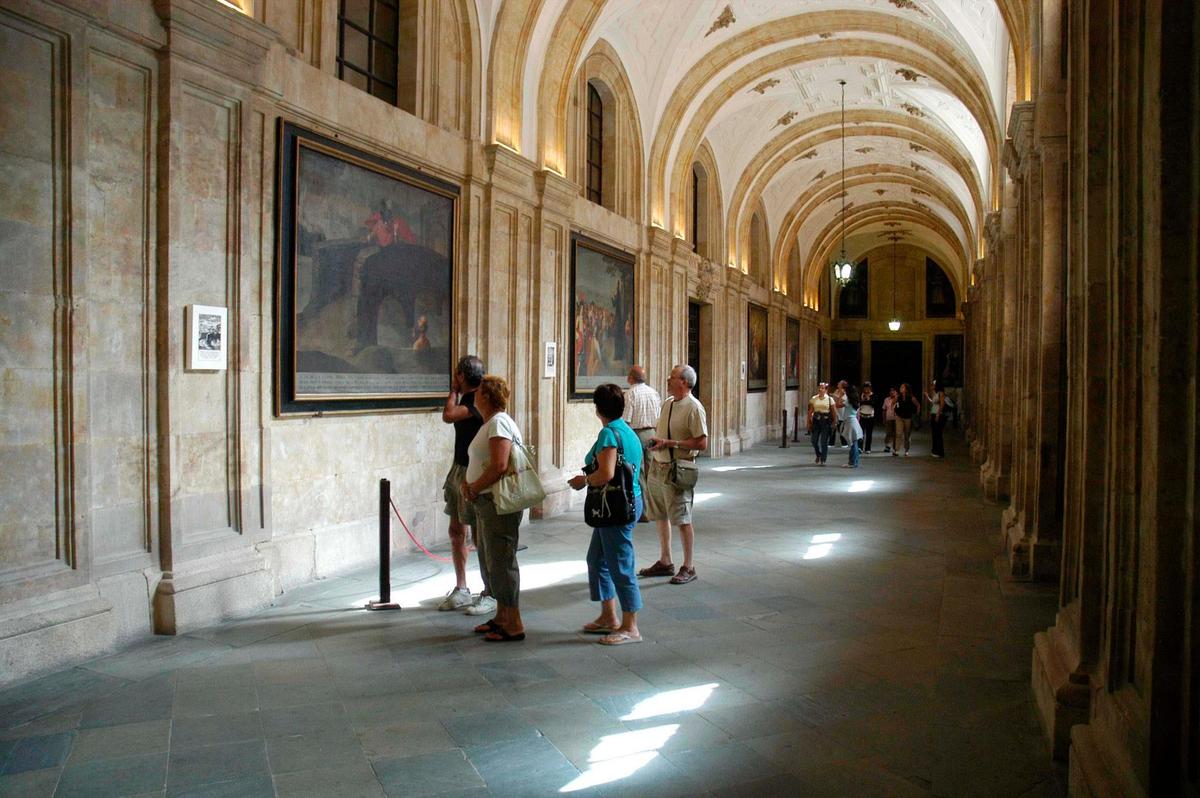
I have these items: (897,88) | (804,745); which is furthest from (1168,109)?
(897,88)

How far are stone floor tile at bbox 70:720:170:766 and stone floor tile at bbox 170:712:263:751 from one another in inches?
2.0

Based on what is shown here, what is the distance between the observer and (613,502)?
16.2ft

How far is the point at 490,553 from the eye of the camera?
5.08m

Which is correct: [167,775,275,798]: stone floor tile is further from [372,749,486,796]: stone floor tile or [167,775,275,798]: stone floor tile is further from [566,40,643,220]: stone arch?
[566,40,643,220]: stone arch

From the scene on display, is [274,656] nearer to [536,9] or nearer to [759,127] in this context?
[536,9]

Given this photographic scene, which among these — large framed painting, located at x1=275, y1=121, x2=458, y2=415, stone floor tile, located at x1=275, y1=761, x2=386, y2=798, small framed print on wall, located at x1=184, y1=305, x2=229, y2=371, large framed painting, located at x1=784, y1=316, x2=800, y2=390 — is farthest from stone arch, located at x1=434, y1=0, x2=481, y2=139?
large framed painting, located at x1=784, y1=316, x2=800, y2=390

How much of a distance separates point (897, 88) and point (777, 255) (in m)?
8.76

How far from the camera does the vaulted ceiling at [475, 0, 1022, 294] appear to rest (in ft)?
34.7

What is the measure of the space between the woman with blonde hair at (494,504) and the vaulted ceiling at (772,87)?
5.53 m

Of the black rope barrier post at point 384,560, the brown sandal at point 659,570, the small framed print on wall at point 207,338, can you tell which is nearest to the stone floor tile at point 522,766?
the black rope barrier post at point 384,560

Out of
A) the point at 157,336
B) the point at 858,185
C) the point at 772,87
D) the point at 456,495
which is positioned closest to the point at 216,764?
the point at 456,495

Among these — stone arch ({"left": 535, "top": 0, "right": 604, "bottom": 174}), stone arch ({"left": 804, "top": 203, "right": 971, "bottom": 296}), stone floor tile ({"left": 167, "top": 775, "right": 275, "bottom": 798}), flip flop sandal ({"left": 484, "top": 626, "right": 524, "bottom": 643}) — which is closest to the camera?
stone floor tile ({"left": 167, "top": 775, "right": 275, "bottom": 798})

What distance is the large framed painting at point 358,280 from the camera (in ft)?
22.2

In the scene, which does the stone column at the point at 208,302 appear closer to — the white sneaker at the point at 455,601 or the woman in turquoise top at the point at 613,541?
the white sneaker at the point at 455,601
